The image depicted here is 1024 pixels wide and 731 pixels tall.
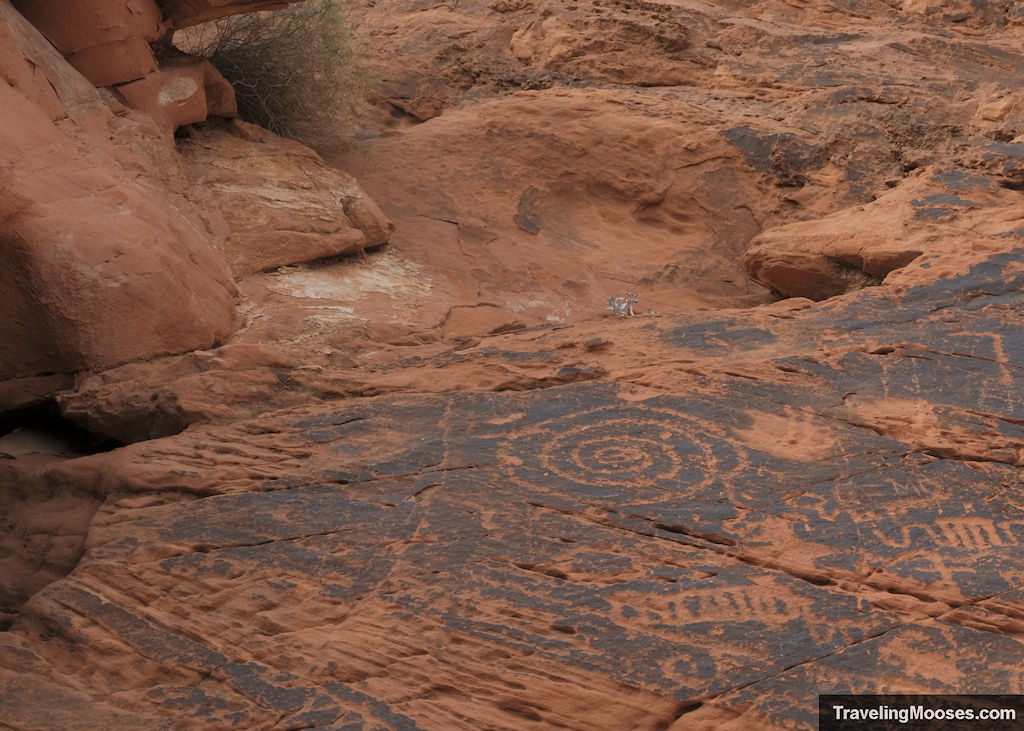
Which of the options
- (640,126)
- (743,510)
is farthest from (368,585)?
(640,126)

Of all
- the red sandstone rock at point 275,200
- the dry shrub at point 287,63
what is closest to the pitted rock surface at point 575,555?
the red sandstone rock at point 275,200

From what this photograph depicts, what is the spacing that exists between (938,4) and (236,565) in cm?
663

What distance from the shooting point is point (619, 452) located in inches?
155

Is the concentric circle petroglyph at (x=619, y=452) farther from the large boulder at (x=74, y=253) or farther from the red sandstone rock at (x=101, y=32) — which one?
the red sandstone rock at (x=101, y=32)

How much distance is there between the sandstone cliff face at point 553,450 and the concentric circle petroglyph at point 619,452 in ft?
0.06

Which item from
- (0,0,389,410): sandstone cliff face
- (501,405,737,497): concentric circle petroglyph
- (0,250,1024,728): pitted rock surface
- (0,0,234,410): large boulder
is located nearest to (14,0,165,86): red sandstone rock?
(0,0,389,410): sandstone cliff face

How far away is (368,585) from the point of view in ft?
11.3

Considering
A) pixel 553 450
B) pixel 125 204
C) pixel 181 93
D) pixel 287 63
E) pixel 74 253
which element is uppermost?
pixel 287 63

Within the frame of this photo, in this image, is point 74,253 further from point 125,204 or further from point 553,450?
point 553,450

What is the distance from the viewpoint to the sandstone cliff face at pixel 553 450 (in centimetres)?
319

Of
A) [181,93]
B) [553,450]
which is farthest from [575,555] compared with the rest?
[181,93]

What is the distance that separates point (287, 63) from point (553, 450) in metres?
3.80

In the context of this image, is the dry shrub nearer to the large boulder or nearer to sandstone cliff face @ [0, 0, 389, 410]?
sandstone cliff face @ [0, 0, 389, 410]

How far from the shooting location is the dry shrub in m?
6.65
